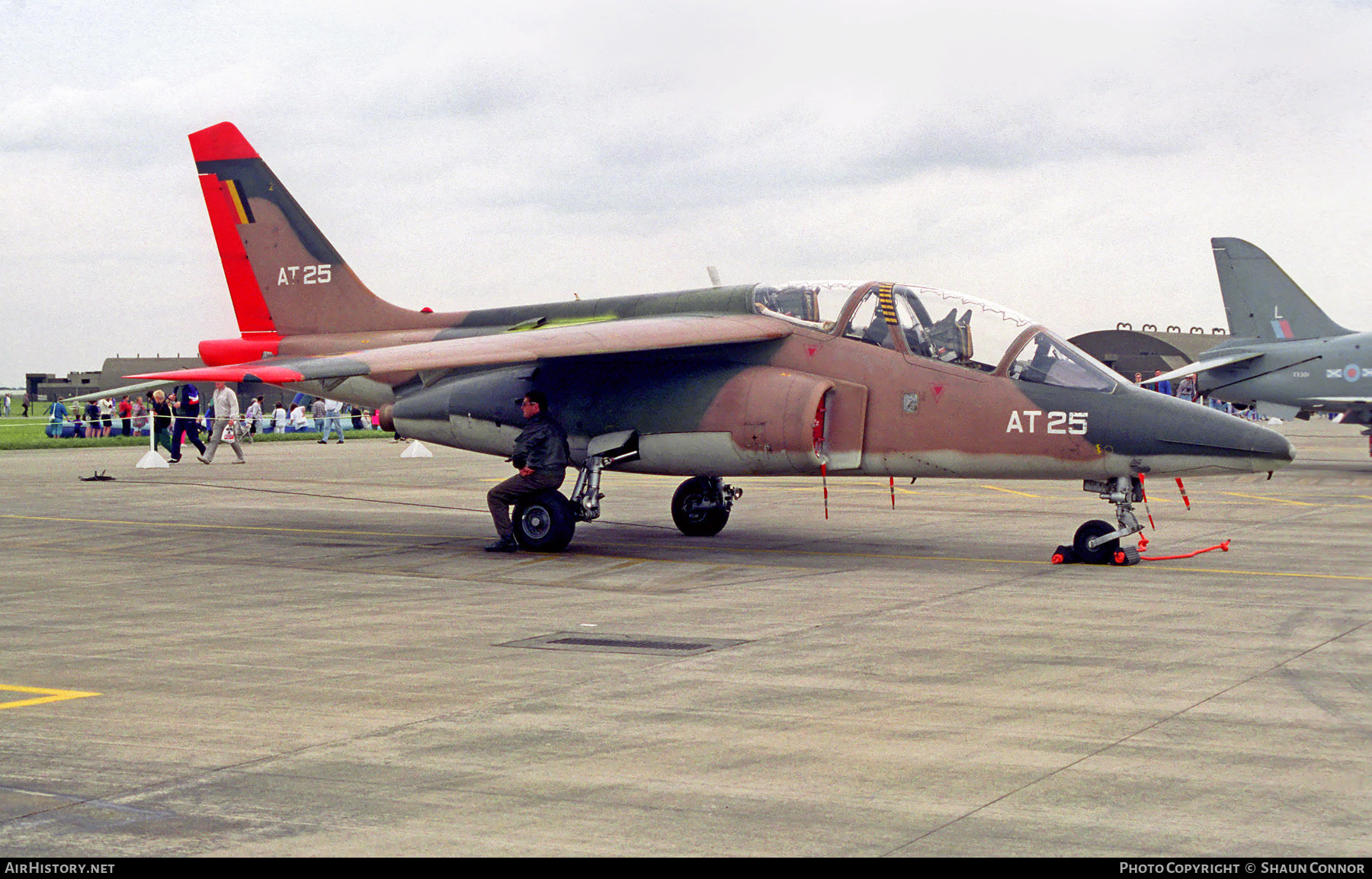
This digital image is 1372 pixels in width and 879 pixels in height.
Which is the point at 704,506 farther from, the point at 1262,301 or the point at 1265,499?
the point at 1262,301

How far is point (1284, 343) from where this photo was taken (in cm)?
3216

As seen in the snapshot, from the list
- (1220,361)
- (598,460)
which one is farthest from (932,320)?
(1220,361)

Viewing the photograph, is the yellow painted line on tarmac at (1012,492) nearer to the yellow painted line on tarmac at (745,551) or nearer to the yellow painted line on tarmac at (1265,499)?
the yellow painted line on tarmac at (1265,499)

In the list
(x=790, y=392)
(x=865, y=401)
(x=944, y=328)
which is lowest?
(x=865, y=401)

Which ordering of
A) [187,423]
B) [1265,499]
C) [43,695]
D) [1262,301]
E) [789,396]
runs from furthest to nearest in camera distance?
1. [1262,301]
2. [187,423]
3. [1265,499]
4. [789,396]
5. [43,695]

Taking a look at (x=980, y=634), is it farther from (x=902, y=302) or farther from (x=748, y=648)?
(x=902, y=302)

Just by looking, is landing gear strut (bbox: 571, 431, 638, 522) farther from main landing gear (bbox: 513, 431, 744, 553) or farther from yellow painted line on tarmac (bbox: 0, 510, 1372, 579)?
yellow painted line on tarmac (bbox: 0, 510, 1372, 579)

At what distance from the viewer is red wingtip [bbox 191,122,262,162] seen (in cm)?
1933

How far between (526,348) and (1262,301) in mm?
24069

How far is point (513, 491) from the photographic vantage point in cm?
1521

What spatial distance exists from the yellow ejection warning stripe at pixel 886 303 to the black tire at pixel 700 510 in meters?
3.65

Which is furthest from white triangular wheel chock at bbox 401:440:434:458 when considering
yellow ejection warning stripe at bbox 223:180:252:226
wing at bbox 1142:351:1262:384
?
wing at bbox 1142:351:1262:384

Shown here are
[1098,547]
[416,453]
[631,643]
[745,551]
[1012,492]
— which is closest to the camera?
[631,643]

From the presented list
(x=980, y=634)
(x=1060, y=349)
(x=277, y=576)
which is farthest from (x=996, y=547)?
(x=277, y=576)
